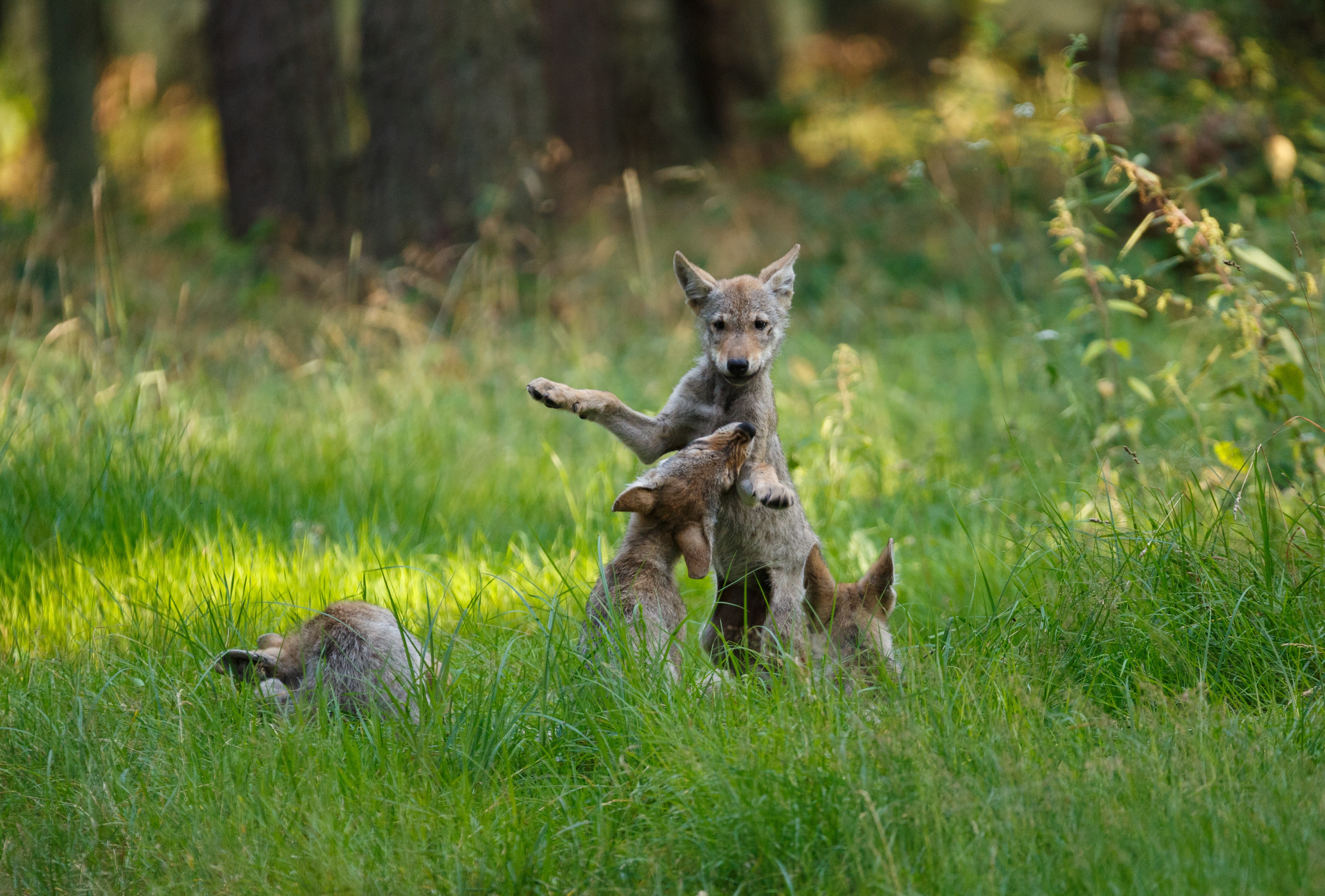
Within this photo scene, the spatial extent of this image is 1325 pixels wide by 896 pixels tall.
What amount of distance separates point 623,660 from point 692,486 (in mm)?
702

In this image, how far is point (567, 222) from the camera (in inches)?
524

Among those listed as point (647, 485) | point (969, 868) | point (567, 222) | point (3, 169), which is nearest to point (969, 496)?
point (647, 485)

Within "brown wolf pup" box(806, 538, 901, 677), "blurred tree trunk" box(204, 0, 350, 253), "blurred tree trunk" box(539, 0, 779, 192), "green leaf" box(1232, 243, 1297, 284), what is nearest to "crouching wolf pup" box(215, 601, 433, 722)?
"brown wolf pup" box(806, 538, 901, 677)

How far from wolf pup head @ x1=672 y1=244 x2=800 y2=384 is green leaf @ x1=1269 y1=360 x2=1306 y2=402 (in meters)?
1.94

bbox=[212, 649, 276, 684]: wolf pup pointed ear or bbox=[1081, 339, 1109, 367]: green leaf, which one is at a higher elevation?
bbox=[1081, 339, 1109, 367]: green leaf

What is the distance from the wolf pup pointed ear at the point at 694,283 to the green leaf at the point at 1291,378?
2.24m

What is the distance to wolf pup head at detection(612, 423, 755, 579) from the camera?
3881 millimetres

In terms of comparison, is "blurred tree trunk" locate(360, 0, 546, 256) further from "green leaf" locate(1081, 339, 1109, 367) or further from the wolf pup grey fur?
"green leaf" locate(1081, 339, 1109, 367)

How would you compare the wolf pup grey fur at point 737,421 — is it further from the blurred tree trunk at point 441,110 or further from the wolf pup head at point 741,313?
the blurred tree trunk at point 441,110

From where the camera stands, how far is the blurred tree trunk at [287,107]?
1253cm

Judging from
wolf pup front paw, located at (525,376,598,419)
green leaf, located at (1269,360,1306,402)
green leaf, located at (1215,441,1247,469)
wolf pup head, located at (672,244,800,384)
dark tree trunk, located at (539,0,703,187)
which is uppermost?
dark tree trunk, located at (539,0,703,187)

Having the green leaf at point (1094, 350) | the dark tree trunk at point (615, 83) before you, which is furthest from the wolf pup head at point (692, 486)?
the dark tree trunk at point (615, 83)

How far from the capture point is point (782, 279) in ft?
15.3

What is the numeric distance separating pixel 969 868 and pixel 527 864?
1.07m
